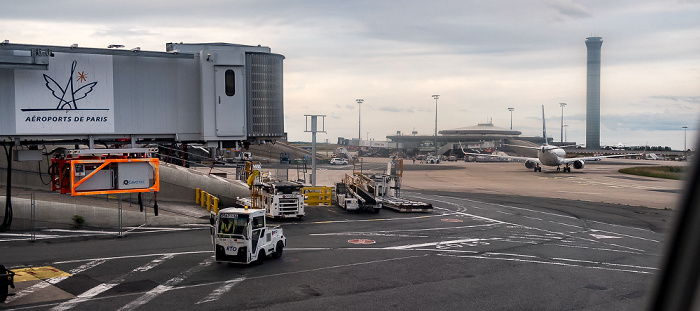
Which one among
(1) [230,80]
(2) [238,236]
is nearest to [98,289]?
(2) [238,236]

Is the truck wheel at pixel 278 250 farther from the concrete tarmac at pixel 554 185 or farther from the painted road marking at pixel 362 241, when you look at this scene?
the concrete tarmac at pixel 554 185

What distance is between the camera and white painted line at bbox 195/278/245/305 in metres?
18.7

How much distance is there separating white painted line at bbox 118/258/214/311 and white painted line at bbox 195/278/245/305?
1.72 metres

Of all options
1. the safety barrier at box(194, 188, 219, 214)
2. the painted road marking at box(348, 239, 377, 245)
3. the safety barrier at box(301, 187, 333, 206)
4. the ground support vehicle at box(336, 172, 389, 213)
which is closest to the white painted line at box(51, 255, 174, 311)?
the painted road marking at box(348, 239, 377, 245)

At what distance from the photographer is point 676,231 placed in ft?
10.2

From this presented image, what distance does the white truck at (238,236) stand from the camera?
2330 cm

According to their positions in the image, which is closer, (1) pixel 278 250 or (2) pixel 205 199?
(1) pixel 278 250

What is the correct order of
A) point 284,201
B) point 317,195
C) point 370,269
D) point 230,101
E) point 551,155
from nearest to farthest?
1. point 370,269
2. point 230,101
3. point 284,201
4. point 317,195
5. point 551,155

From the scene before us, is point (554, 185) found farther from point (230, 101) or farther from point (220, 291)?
point (220, 291)

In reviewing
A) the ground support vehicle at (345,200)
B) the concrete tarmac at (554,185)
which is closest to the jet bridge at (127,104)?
the ground support vehicle at (345,200)

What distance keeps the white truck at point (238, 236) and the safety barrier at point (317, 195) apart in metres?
20.7

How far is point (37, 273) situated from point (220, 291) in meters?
7.87

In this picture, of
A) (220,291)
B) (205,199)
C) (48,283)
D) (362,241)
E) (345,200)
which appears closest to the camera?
(220,291)

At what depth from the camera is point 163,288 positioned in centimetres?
2009
